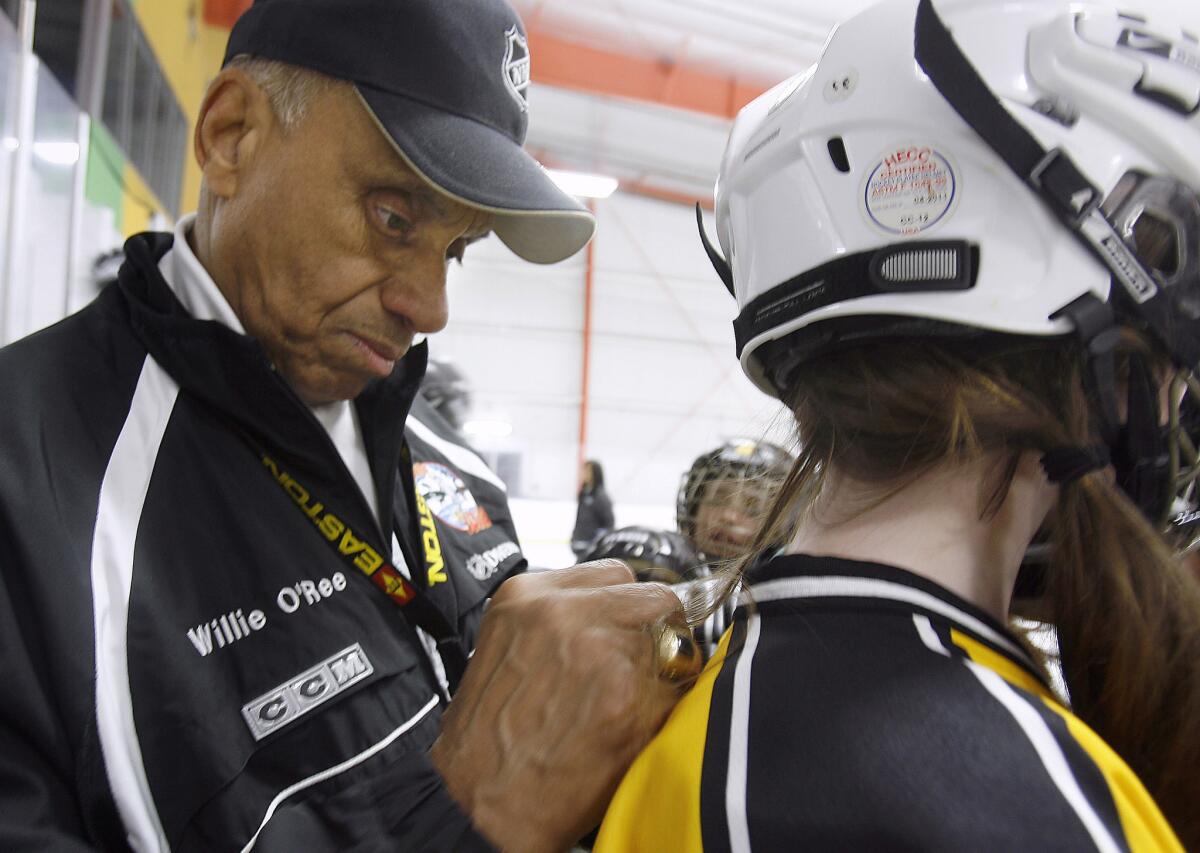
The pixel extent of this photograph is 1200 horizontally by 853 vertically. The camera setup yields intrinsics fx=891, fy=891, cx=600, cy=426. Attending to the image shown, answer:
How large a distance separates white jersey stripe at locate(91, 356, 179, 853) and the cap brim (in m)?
0.43

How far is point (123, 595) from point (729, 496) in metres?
0.80

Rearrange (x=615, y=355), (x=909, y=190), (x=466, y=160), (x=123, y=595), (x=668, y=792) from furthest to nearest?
(x=615, y=355) → (x=466, y=160) → (x=123, y=595) → (x=909, y=190) → (x=668, y=792)

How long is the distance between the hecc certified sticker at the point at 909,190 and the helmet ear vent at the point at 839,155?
1.2 inches

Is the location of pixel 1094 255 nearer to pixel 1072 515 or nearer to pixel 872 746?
pixel 1072 515

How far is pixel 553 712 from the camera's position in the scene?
0.85m

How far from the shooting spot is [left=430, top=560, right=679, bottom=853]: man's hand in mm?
829

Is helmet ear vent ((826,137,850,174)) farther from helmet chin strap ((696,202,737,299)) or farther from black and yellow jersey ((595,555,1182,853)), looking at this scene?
black and yellow jersey ((595,555,1182,853))

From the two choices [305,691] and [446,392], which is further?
[446,392]

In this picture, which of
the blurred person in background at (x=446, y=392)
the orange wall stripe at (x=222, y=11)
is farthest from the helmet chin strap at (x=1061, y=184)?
the orange wall stripe at (x=222, y=11)

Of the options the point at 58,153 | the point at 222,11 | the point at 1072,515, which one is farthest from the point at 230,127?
the point at 222,11

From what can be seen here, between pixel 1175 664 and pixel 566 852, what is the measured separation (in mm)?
561

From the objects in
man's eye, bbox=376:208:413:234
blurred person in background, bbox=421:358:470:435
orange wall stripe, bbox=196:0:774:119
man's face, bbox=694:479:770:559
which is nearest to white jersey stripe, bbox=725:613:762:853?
man's face, bbox=694:479:770:559

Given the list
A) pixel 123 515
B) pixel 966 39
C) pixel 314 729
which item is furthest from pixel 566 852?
pixel 966 39

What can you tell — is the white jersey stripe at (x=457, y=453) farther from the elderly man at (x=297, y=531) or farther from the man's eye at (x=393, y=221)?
the man's eye at (x=393, y=221)
